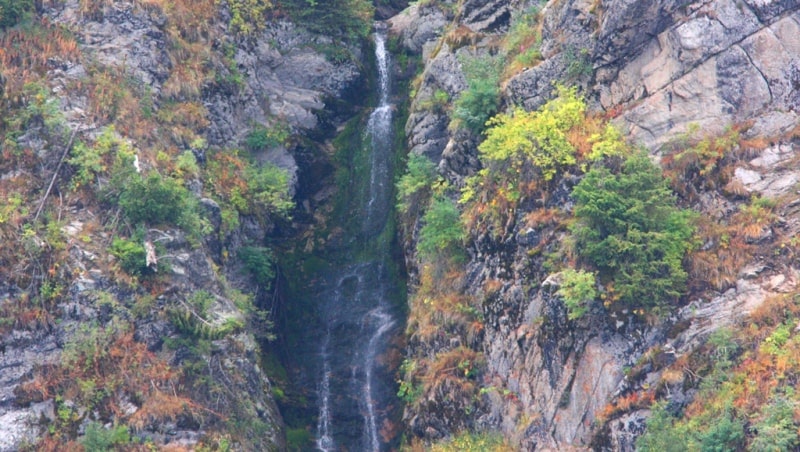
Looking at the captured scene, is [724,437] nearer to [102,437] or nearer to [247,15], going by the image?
[102,437]

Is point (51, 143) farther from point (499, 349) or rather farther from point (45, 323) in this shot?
point (499, 349)

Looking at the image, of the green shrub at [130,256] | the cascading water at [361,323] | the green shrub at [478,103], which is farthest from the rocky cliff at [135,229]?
the green shrub at [478,103]

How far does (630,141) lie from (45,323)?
1617 cm

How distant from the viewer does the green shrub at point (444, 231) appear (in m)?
27.1

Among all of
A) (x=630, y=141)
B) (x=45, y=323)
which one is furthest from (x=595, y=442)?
(x=45, y=323)

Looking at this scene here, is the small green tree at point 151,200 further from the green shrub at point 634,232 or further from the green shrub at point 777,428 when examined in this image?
the green shrub at point 777,428

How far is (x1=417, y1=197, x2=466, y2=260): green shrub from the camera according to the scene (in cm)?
2711

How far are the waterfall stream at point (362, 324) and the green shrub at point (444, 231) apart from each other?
348 centimetres

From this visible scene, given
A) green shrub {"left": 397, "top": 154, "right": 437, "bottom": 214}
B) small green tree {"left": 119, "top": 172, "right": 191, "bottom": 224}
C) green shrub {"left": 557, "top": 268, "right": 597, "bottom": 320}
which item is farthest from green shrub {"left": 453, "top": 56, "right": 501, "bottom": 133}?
small green tree {"left": 119, "top": 172, "right": 191, "bottom": 224}

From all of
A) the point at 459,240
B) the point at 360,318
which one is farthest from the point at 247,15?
the point at 459,240

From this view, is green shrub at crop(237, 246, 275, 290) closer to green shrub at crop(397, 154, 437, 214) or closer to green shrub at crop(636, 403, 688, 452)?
green shrub at crop(397, 154, 437, 214)

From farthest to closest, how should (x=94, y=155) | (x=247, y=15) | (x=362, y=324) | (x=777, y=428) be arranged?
(x=247, y=15) < (x=362, y=324) < (x=94, y=155) < (x=777, y=428)

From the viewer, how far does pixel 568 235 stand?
23.9m

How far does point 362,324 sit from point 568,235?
8802mm
